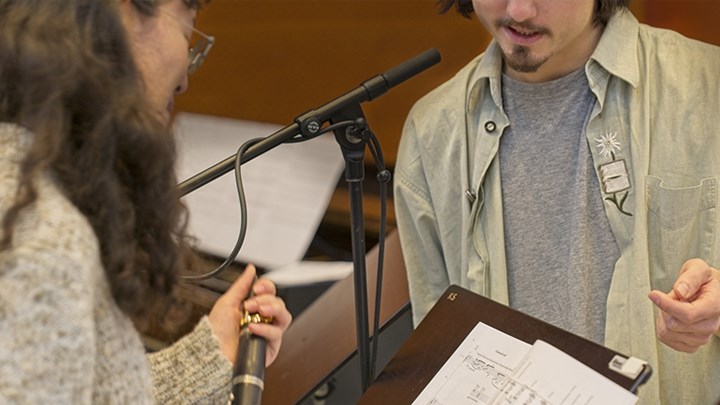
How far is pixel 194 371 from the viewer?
128 centimetres

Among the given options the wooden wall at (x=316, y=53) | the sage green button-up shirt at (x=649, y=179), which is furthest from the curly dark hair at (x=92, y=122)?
the wooden wall at (x=316, y=53)

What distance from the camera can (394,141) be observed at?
10.7 feet

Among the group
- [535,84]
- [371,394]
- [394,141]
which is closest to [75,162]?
[371,394]

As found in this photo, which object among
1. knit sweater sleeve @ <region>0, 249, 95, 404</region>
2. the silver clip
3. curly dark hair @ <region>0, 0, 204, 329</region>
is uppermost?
curly dark hair @ <region>0, 0, 204, 329</region>

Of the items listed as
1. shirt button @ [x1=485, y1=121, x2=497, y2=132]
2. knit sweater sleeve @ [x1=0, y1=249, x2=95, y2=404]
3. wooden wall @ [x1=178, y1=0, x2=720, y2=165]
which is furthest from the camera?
wooden wall @ [x1=178, y1=0, x2=720, y2=165]

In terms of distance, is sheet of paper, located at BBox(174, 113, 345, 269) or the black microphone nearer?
the black microphone

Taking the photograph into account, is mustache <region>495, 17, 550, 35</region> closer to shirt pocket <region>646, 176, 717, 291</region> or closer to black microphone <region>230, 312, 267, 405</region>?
shirt pocket <region>646, 176, 717, 291</region>

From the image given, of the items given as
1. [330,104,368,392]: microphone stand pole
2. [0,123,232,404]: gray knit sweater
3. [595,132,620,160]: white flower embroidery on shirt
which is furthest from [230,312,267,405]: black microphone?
[595,132,620,160]: white flower embroidery on shirt

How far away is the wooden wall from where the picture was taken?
3.11 meters

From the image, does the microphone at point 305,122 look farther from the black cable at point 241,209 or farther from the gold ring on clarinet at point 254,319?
the gold ring on clarinet at point 254,319

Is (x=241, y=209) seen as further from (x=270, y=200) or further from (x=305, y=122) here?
(x=270, y=200)

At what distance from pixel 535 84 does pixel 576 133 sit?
0.11 meters

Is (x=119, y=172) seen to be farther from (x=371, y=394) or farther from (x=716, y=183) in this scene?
(x=716, y=183)

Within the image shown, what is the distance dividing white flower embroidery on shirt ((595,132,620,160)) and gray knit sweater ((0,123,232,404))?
87cm
